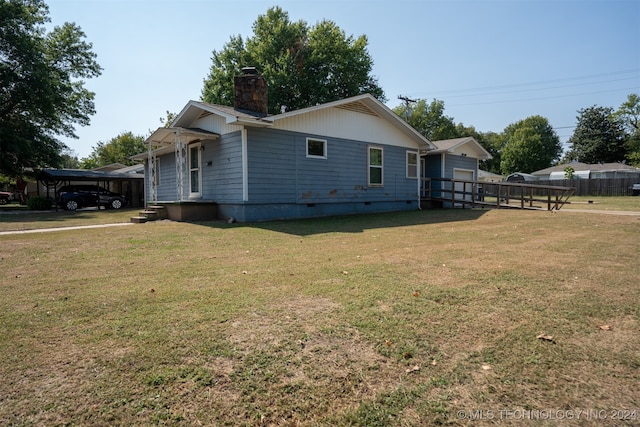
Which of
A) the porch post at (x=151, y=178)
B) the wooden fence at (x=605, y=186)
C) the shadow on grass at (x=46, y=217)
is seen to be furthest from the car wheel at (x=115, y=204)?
the wooden fence at (x=605, y=186)

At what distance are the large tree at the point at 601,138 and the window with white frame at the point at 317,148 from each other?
5295 cm

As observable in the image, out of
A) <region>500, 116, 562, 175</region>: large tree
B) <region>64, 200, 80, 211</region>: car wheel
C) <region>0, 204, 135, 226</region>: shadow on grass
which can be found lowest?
<region>0, 204, 135, 226</region>: shadow on grass

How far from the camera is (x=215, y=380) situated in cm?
215

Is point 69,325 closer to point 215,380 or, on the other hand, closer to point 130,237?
point 215,380

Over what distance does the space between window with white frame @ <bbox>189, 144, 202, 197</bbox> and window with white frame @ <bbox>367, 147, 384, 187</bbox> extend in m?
6.85

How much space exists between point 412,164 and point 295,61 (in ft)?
61.7

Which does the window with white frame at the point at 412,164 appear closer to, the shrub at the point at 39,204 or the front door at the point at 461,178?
the front door at the point at 461,178

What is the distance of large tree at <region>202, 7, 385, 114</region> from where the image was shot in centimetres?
3017

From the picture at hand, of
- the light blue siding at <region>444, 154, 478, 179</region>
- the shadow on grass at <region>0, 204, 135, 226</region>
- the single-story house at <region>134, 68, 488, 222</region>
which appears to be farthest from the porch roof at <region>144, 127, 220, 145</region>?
the light blue siding at <region>444, 154, 478, 179</region>

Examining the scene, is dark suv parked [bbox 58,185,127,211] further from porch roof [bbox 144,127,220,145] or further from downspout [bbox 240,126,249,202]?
downspout [bbox 240,126,249,202]

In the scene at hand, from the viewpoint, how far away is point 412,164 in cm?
1702

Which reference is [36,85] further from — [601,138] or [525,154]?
[601,138]

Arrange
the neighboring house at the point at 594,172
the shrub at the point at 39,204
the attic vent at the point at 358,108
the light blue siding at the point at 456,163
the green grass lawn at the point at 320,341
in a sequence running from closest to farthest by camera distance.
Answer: the green grass lawn at the point at 320,341
the attic vent at the point at 358,108
the light blue siding at the point at 456,163
the shrub at the point at 39,204
the neighboring house at the point at 594,172

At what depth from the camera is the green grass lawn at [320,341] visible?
1923 millimetres
